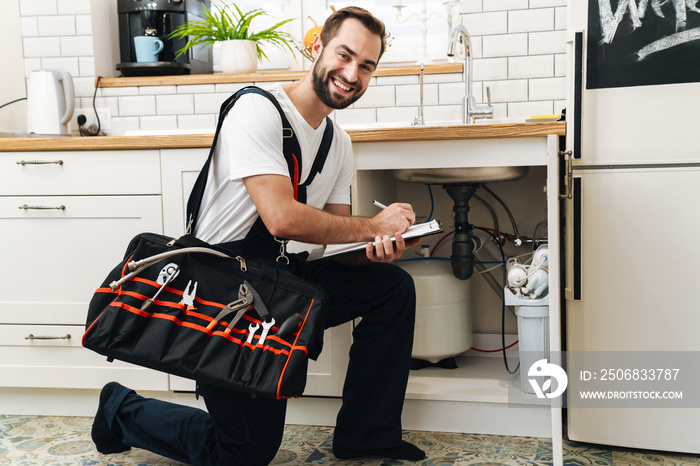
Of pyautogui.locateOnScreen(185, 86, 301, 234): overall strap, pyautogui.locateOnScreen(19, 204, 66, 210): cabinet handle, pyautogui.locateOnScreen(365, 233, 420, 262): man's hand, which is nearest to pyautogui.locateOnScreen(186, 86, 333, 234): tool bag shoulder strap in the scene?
pyautogui.locateOnScreen(185, 86, 301, 234): overall strap

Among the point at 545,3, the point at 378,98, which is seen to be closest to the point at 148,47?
the point at 378,98

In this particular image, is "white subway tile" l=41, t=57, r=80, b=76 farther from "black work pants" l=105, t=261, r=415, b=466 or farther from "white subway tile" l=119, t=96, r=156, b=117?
"black work pants" l=105, t=261, r=415, b=466

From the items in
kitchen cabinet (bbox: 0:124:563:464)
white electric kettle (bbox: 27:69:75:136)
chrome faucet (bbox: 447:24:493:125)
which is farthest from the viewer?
white electric kettle (bbox: 27:69:75:136)

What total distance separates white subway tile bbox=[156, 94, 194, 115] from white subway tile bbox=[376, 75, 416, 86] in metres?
0.75

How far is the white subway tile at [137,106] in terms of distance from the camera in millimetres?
2654

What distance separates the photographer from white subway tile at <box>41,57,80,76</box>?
266cm

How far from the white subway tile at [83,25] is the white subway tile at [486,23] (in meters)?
1.47

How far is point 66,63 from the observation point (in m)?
2.67

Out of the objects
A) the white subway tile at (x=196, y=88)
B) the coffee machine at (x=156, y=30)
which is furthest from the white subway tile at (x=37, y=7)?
the white subway tile at (x=196, y=88)

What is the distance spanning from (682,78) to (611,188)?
33 centimetres

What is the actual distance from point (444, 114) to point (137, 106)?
1223 millimetres

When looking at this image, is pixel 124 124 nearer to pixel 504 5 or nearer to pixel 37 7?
pixel 37 7

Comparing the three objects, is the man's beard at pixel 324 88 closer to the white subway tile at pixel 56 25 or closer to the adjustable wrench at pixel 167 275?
the adjustable wrench at pixel 167 275

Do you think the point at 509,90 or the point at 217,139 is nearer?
the point at 217,139
